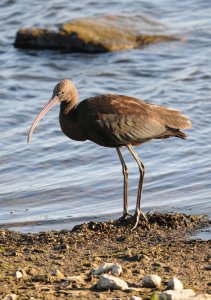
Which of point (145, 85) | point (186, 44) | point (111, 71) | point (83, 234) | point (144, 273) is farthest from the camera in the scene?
point (186, 44)

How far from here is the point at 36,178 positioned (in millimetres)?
11789

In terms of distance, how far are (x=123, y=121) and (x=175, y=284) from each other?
3.16m

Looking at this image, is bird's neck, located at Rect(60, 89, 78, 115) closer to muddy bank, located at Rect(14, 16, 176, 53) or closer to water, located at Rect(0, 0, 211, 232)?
water, located at Rect(0, 0, 211, 232)

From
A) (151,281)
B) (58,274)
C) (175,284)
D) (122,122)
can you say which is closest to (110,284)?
(151,281)

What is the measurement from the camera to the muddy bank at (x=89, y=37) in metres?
19.1

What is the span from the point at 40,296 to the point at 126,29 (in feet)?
45.2

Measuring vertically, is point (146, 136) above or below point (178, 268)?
above

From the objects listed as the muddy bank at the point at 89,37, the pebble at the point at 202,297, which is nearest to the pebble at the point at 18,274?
the pebble at the point at 202,297

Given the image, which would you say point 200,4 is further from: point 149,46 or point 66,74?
point 66,74

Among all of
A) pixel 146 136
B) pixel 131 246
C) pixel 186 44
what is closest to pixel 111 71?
pixel 186 44

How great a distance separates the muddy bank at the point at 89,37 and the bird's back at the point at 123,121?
372 inches

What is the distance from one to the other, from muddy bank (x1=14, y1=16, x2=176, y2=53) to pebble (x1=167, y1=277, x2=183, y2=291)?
12.6m

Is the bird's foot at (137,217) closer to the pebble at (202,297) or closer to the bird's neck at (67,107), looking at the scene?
the bird's neck at (67,107)

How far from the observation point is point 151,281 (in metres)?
6.82
